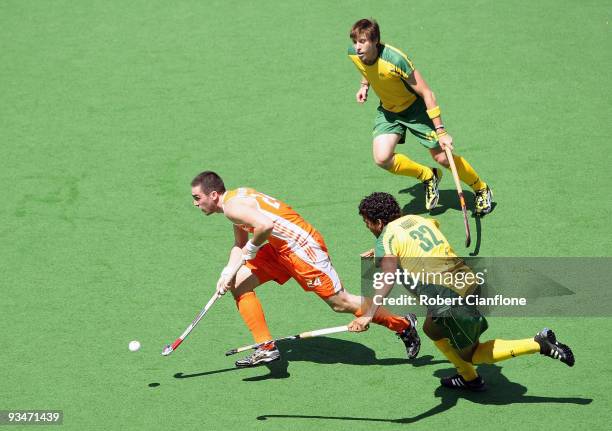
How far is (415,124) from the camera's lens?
8055mm

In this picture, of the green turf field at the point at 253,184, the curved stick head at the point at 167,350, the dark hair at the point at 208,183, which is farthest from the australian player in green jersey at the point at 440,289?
the curved stick head at the point at 167,350

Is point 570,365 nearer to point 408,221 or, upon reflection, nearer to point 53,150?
point 408,221

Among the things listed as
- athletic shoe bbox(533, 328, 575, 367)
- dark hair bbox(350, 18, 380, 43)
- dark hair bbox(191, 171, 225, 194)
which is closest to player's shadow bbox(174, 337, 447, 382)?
athletic shoe bbox(533, 328, 575, 367)

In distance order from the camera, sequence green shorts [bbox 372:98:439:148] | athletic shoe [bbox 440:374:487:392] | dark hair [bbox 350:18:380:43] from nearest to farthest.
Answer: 1. athletic shoe [bbox 440:374:487:392]
2. dark hair [bbox 350:18:380:43]
3. green shorts [bbox 372:98:439:148]

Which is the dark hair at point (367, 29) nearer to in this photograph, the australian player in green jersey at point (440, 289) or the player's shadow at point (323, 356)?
the australian player in green jersey at point (440, 289)

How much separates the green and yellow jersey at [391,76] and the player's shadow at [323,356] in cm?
211

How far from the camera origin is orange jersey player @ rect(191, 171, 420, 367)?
258 inches

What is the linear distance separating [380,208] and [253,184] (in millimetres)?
2823

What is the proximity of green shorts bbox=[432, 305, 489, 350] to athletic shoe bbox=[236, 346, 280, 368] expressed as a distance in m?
1.16

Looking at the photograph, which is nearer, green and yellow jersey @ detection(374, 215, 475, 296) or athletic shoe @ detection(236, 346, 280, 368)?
green and yellow jersey @ detection(374, 215, 475, 296)

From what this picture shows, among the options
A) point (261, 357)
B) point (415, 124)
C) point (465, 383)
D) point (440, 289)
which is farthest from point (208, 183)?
point (415, 124)

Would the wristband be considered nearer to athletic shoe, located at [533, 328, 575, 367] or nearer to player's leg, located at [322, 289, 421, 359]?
player's leg, located at [322, 289, 421, 359]

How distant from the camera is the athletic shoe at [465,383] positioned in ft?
20.9

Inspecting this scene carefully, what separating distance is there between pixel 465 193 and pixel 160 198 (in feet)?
8.88
